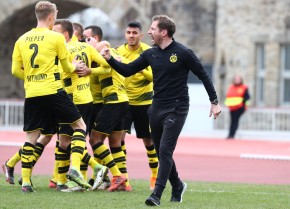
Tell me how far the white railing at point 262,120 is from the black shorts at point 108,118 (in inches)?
588

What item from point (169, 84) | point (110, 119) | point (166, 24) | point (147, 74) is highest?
point (166, 24)

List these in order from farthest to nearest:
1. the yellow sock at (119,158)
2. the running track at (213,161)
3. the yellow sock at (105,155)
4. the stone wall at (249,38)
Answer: the stone wall at (249,38)
the running track at (213,161)
the yellow sock at (119,158)
the yellow sock at (105,155)

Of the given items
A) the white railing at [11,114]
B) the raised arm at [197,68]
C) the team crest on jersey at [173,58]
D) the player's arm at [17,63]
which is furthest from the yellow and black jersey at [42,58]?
the white railing at [11,114]

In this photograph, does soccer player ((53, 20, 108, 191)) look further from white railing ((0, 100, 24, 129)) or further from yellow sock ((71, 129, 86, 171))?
white railing ((0, 100, 24, 129))

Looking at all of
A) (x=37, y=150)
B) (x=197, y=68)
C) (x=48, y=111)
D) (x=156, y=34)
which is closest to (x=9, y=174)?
(x=37, y=150)

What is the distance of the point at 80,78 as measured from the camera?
1280cm

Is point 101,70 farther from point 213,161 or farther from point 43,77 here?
point 213,161

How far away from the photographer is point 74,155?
12258 millimetres

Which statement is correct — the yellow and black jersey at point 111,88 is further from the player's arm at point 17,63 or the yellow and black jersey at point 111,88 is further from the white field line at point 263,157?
the white field line at point 263,157

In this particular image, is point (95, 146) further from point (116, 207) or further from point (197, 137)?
point (197, 137)

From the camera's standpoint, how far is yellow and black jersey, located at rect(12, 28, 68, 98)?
11.9 m

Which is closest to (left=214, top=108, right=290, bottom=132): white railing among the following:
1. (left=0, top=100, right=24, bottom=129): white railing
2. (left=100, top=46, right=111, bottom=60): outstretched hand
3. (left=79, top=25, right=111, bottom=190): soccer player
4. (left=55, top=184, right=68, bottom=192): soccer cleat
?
(left=0, top=100, right=24, bottom=129): white railing

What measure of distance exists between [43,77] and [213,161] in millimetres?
8678

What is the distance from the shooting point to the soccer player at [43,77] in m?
11.9
